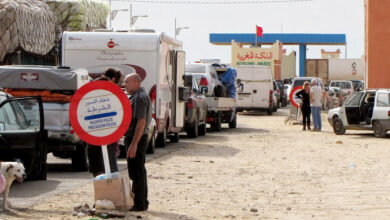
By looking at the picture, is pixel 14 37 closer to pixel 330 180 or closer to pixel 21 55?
pixel 21 55

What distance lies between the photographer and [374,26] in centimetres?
4238

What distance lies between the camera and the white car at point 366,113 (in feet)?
89.8

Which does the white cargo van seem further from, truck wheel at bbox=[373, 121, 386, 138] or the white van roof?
the white van roof

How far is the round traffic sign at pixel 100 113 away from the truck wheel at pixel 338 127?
18.9 metres

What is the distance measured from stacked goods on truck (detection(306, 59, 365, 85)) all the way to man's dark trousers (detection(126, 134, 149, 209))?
7431cm

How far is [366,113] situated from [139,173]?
1785cm

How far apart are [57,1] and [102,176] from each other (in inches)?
1520

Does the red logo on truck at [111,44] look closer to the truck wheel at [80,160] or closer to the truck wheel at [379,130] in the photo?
the truck wheel at [80,160]

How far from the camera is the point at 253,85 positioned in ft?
151

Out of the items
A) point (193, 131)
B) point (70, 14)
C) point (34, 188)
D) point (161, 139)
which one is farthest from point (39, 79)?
point (70, 14)

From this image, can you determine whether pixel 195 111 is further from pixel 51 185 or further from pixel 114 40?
pixel 51 185

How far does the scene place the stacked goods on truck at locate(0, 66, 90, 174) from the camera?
1653 cm

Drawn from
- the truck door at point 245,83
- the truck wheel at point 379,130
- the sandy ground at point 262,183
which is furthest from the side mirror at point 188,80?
the truck door at point 245,83

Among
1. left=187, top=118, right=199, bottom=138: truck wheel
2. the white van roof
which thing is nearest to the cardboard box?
the white van roof
